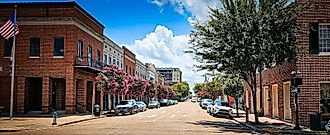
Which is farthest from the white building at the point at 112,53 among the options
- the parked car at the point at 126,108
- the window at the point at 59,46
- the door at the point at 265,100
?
the door at the point at 265,100

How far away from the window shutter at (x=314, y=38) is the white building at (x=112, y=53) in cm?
3192

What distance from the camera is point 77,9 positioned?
4125 centimetres

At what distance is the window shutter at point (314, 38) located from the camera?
1003 inches

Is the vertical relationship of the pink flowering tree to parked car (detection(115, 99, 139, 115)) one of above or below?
above

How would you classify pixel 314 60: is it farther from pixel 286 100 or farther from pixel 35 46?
pixel 35 46

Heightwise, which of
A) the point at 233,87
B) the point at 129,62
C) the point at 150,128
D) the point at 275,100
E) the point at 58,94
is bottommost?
the point at 150,128

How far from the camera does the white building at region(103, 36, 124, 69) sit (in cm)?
5406

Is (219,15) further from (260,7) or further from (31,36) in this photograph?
(31,36)

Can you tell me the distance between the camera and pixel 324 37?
2556cm

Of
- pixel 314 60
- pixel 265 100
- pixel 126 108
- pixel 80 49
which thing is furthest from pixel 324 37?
pixel 80 49

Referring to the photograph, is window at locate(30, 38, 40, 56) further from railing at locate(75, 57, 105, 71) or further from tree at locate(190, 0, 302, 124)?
tree at locate(190, 0, 302, 124)

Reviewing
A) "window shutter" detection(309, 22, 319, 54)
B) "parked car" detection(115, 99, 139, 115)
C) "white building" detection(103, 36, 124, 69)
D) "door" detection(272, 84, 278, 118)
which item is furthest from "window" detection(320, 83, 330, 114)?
"white building" detection(103, 36, 124, 69)

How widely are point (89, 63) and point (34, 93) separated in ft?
20.6

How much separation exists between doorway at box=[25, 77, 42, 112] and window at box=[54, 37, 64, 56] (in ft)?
10.8
